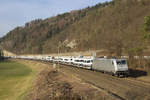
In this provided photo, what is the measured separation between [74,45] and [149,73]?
97.1 m

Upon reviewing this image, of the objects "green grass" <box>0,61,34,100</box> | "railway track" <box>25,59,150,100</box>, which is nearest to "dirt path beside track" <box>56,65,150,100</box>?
"railway track" <box>25,59,150,100</box>

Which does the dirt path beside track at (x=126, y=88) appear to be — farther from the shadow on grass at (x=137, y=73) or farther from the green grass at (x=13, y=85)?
the green grass at (x=13, y=85)

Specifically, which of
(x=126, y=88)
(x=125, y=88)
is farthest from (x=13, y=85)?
(x=126, y=88)

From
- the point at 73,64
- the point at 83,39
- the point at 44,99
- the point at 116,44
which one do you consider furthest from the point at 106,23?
the point at 44,99

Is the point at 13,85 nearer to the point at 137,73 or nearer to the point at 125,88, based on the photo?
the point at 137,73

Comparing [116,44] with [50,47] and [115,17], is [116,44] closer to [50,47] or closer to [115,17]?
[115,17]

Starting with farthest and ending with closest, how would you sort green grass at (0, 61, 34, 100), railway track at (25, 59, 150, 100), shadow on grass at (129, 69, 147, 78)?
shadow on grass at (129, 69, 147, 78)
green grass at (0, 61, 34, 100)
railway track at (25, 59, 150, 100)

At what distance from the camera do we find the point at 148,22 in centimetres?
3297

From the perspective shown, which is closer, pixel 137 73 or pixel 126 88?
pixel 126 88

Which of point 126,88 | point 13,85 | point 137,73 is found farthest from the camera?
point 13,85

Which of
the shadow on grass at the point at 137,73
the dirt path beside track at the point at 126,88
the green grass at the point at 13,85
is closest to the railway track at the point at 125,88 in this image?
the dirt path beside track at the point at 126,88

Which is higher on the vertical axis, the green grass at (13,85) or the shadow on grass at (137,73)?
the shadow on grass at (137,73)

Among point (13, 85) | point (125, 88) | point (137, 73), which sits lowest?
point (13, 85)

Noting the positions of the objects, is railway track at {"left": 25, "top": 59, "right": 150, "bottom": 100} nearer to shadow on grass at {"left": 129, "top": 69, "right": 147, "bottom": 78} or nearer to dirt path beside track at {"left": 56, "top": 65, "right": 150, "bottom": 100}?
dirt path beside track at {"left": 56, "top": 65, "right": 150, "bottom": 100}
